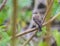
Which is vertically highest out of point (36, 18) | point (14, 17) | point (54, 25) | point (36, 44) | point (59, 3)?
point (14, 17)

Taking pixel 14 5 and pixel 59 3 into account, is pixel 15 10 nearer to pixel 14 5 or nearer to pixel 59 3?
pixel 14 5

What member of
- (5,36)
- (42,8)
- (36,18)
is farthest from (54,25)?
(5,36)

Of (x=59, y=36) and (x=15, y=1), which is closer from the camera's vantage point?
(x=15, y=1)

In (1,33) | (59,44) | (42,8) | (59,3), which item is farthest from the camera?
(42,8)

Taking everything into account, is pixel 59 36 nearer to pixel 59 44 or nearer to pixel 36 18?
pixel 59 44

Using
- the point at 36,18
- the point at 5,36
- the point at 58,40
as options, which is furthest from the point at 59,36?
the point at 5,36

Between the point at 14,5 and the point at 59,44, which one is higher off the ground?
the point at 14,5

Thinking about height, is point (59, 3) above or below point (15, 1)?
below

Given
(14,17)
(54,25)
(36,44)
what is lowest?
(54,25)

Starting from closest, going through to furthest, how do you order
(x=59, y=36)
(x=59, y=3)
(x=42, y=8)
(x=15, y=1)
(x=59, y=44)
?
(x=15, y=1) < (x=59, y=3) < (x=59, y=44) < (x=59, y=36) < (x=42, y=8)
